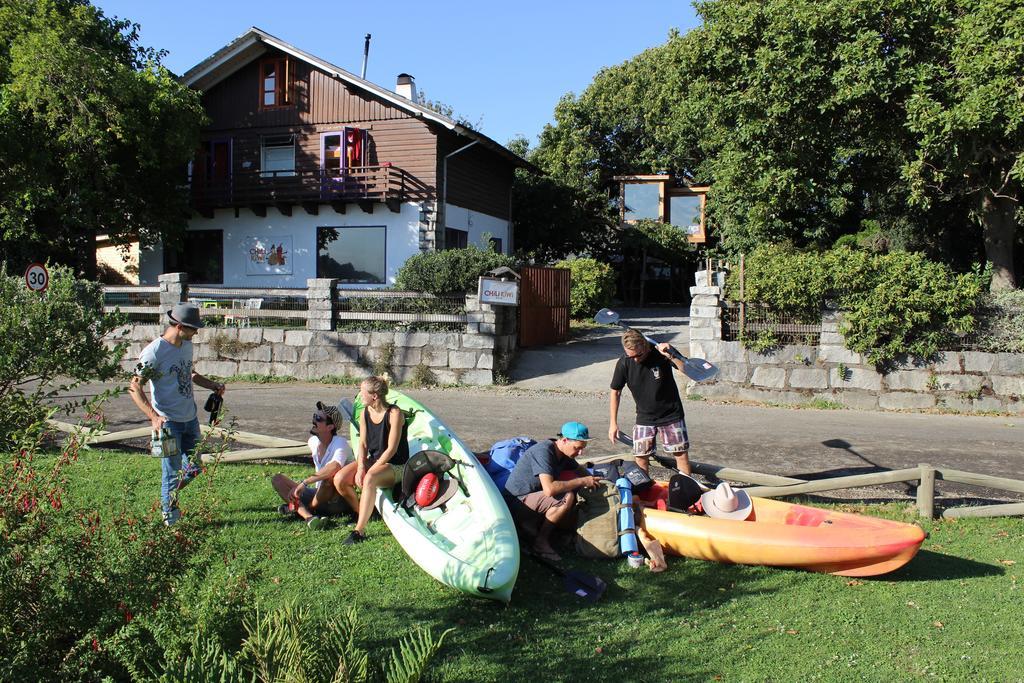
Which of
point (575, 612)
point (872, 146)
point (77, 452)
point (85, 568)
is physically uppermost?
point (872, 146)

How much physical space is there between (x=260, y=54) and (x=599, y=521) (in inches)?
861

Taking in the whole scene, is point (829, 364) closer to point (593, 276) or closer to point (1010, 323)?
point (1010, 323)

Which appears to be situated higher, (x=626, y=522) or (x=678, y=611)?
(x=626, y=522)

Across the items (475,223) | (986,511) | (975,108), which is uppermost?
(975,108)

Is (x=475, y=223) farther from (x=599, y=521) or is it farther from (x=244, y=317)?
(x=599, y=521)

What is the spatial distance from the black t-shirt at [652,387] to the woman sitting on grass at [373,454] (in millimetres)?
2059

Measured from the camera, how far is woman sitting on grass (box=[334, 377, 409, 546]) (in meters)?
6.43

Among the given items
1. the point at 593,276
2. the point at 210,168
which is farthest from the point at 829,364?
the point at 210,168

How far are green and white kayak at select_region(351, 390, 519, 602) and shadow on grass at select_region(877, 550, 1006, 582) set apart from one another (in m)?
2.79

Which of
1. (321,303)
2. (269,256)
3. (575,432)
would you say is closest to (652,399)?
(575,432)

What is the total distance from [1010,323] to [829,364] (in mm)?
2774

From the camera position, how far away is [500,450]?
22.9 feet

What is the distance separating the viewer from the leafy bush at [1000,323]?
12625mm

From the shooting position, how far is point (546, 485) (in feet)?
20.1
